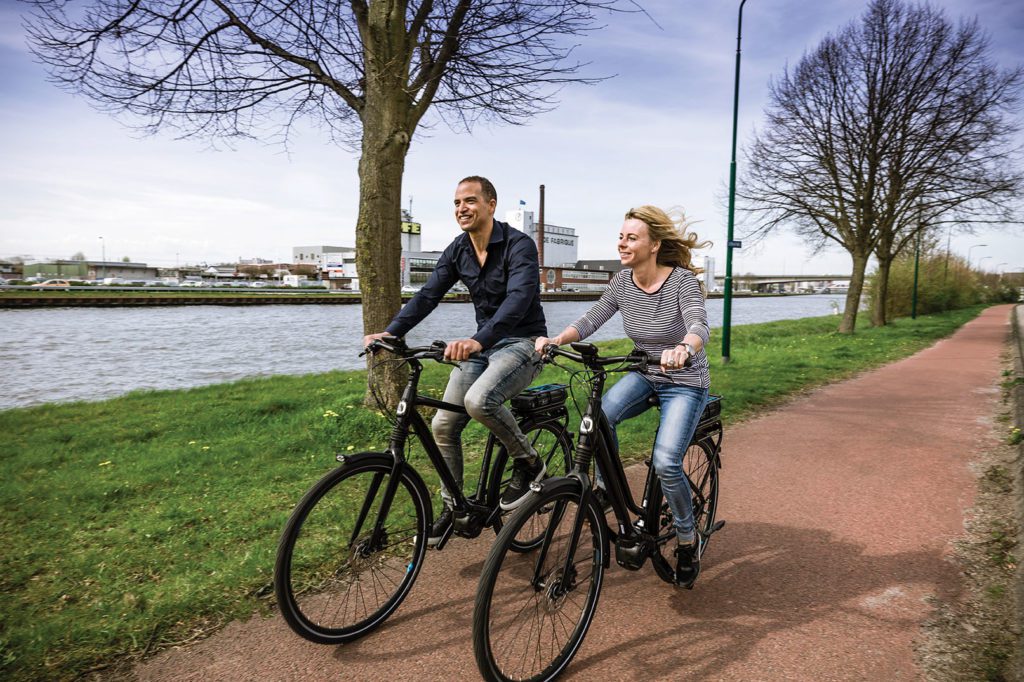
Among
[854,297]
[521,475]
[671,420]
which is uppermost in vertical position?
[854,297]

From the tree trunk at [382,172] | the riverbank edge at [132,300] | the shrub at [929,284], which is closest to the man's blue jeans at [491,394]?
the tree trunk at [382,172]

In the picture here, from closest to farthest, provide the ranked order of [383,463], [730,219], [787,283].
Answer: [383,463], [730,219], [787,283]

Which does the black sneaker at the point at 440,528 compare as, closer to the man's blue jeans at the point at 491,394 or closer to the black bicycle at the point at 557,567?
the man's blue jeans at the point at 491,394

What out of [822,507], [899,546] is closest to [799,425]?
[822,507]

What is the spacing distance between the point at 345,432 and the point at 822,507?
433 cm

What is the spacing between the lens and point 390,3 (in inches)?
249

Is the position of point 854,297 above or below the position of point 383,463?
above

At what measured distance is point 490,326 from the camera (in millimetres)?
3061

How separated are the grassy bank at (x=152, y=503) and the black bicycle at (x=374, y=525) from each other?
51 cm

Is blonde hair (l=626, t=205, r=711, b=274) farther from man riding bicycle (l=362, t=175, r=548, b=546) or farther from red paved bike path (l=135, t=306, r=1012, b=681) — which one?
red paved bike path (l=135, t=306, r=1012, b=681)

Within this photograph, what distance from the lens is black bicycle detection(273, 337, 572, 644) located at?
2502mm

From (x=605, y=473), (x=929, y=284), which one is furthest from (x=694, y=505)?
(x=929, y=284)

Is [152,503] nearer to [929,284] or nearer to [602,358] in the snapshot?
[602,358]

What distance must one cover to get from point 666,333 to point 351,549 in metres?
1.81
